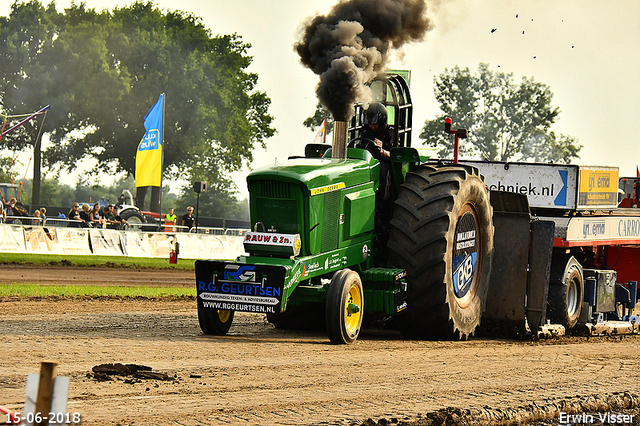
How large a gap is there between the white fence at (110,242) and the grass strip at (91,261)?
0.34 meters

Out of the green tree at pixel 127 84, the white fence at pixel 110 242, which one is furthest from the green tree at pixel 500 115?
the white fence at pixel 110 242

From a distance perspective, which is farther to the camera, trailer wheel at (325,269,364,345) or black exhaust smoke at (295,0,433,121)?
black exhaust smoke at (295,0,433,121)

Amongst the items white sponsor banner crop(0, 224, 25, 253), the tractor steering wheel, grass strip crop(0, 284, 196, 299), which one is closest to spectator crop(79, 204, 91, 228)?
white sponsor banner crop(0, 224, 25, 253)

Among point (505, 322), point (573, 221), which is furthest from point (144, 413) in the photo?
point (573, 221)

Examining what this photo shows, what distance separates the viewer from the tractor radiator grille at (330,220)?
27.9ft

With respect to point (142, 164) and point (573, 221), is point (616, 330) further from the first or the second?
point (142, 164)

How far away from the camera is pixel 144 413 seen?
4781 mm

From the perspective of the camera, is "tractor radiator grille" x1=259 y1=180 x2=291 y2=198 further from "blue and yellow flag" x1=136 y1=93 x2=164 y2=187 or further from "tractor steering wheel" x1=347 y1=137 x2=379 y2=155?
"blue and yellow flag" x1=136 y1=93 x2=164 y2=187

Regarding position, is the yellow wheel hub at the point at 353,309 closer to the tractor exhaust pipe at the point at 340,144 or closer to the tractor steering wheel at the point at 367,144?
the tractor exhaust pipe at the point at 340,144

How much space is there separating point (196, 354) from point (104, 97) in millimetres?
46205

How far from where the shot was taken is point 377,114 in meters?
9.70

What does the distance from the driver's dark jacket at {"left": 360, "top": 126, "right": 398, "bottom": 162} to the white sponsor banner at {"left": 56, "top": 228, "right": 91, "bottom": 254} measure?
14.8 meters

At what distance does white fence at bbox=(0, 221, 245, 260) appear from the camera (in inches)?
866

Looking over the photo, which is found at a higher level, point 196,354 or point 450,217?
point 450,217
